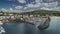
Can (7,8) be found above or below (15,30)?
above

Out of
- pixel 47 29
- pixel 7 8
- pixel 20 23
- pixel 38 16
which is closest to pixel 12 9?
pixel 7 8

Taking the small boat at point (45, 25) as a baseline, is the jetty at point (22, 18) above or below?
above

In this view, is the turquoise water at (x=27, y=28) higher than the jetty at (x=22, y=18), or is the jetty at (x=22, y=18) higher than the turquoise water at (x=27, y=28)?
the jetty at (x=22, y=18)

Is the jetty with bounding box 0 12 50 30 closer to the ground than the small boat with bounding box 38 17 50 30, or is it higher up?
higher up

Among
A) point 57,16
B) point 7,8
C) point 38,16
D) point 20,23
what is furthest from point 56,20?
point 7,8

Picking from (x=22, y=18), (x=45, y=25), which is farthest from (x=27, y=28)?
(x=45, y=25)

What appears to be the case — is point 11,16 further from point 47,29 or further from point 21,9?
point 47,29

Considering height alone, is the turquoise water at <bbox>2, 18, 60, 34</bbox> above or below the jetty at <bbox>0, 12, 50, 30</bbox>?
below

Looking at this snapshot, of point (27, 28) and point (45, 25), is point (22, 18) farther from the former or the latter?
point (45, 25)

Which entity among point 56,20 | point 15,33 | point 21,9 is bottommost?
point 15,33

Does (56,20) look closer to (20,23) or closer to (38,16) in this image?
(38,16)

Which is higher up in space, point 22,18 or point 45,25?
point 22,18
